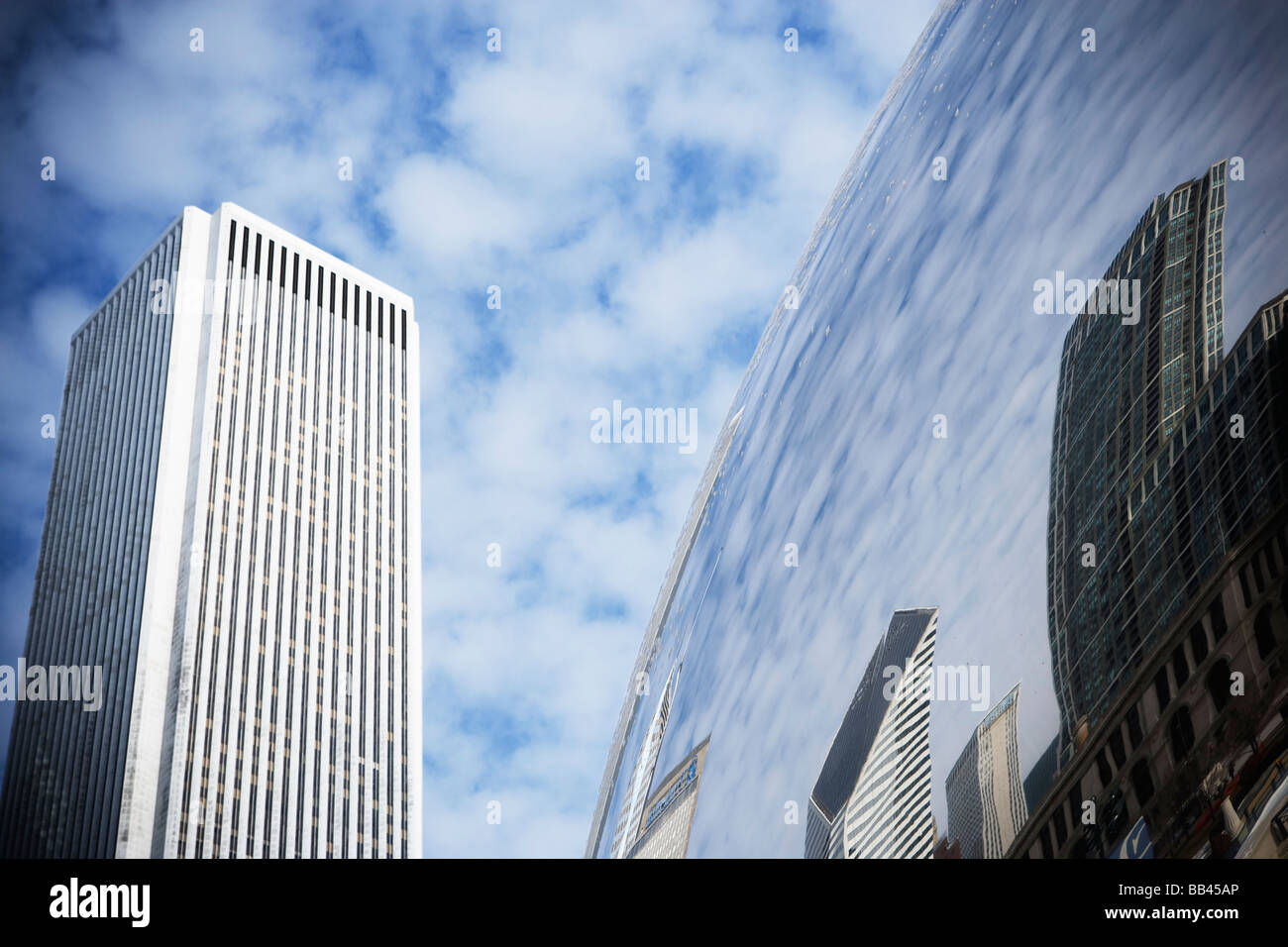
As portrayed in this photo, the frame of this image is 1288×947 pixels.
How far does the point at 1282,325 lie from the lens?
14172 mm

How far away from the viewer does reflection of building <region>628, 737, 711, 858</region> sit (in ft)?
109

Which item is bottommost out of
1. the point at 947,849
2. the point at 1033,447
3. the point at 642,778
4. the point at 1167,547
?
the point at 947,849

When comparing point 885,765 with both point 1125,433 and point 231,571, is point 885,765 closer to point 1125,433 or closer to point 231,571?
point 1125,433

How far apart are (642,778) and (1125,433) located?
90.4 ft

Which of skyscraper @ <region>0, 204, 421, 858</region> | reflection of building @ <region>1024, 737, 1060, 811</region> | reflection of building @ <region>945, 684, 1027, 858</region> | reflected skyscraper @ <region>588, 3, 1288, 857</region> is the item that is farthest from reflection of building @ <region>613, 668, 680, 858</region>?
skyscraper @ <region>0, 204, 421, 858</region>

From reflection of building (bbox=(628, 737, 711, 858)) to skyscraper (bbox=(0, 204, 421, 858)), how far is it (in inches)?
3174

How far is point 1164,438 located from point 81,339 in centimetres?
15184

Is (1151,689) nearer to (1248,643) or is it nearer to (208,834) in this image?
(1248,643)

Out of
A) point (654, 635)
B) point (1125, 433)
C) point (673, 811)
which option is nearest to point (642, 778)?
point (673, 811)

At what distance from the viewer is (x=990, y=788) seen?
58.7 feet

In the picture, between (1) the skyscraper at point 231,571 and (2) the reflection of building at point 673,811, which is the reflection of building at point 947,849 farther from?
(1) the skyscraper at point 231,571

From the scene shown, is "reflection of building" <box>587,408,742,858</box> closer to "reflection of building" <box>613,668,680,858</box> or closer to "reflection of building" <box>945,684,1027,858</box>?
"reflection of building" <box>613,668,680,858</box>

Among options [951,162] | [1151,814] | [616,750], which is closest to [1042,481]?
[1151,814]

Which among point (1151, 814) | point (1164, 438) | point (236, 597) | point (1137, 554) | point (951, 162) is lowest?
point (1151, 814)
